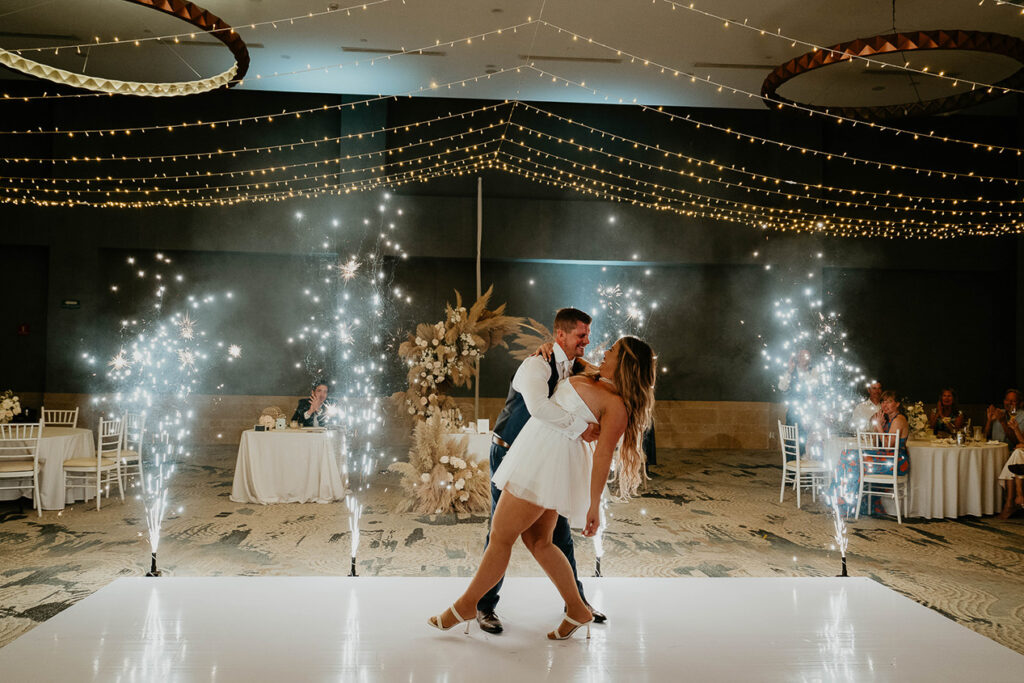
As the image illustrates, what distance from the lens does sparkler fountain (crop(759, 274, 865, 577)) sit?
34.2ft

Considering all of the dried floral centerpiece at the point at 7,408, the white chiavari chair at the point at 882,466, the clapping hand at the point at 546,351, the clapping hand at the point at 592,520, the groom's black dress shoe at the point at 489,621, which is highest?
the clapping hand at the point at 546,351

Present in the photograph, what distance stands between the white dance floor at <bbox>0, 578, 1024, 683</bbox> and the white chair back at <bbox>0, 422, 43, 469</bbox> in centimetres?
343

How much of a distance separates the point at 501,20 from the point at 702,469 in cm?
622

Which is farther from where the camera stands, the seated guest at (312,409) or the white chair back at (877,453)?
the seated guest at (312,409)

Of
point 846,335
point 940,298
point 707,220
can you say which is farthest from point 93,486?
point 940,298

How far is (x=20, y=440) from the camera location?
6137 mm

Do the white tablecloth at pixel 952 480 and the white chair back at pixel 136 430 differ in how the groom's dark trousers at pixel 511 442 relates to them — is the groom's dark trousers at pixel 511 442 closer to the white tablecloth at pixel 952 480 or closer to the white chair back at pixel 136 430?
the white tablecloth at pixel 952 480

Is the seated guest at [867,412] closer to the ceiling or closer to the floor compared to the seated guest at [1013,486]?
closer to the ceiling

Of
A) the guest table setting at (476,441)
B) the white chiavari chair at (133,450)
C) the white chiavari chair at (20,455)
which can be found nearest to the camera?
the white chiavari chair at (20,455)

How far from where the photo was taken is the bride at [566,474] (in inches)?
112

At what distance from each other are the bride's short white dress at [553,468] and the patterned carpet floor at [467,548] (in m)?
1.78

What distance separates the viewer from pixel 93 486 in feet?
21.7

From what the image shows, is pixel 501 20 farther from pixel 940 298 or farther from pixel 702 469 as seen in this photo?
pixel 940 298

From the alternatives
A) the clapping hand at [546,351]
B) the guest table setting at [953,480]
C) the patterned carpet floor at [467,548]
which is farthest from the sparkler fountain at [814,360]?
the clapping hand at [546,351]
